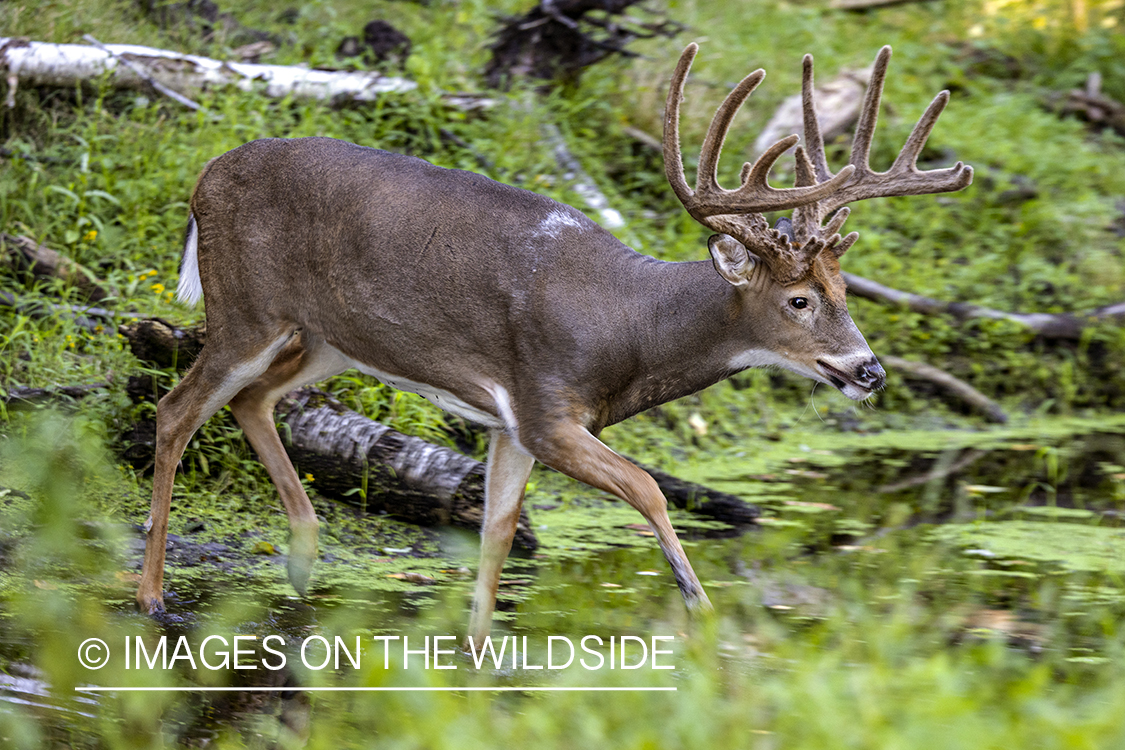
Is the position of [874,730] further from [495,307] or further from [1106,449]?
[1106,449]

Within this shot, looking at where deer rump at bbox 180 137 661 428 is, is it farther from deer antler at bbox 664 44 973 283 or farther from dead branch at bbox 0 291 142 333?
dead branch at bbox 0 291 142 333

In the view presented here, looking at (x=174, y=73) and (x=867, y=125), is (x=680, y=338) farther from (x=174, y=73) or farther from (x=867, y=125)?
(x=174, y=73)

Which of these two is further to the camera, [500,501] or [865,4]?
[865,4]

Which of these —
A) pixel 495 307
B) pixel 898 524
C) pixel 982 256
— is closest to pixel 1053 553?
pixel 898 524

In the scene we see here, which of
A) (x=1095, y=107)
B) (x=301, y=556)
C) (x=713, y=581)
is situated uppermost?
(x=1095, y=107)

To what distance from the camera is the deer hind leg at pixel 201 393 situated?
510 cm

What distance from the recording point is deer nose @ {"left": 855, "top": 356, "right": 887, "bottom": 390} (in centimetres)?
451

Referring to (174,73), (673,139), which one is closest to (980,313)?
(673,139)

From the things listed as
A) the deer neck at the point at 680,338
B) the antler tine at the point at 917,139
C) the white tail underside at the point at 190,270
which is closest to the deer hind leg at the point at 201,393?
the white tail underside at the point at 190,270

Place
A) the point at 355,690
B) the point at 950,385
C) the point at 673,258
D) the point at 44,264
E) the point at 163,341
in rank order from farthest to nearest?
1. the point at 950,385
2. the point at 673,258
3. the point at 44,264
4. the point at 163,341
5. the point at 355,690

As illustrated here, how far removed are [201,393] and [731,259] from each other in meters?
2.20

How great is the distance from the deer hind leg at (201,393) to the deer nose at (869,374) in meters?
2.27

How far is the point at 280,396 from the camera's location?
5.52 meters

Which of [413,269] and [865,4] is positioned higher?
[865,4]
